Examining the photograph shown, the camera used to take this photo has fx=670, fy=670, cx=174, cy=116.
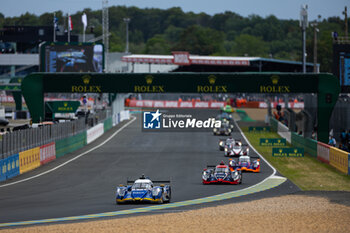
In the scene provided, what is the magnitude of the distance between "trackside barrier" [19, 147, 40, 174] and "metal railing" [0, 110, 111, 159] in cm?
28

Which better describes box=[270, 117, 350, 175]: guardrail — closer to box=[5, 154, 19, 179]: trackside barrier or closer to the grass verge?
the grass verge

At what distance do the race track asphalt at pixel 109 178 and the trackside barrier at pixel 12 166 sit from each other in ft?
1.36

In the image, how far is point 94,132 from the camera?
2441 inches

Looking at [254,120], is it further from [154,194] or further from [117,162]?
[154,194]

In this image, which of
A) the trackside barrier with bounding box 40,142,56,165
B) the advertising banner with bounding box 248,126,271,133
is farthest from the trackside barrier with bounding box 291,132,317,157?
the trackside barrier with bounding box 40,142,56,165

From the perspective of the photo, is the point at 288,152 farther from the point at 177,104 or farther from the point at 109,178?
the point at 177,104

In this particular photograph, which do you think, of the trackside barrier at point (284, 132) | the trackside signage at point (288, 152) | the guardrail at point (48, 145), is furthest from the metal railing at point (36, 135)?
the trackside barrier at point (284, 132)

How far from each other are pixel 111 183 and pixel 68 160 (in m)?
12.7

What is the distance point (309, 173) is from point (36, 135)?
16.1 meters

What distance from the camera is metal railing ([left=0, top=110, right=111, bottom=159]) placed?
34.3 m

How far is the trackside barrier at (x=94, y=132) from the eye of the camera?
58.5m

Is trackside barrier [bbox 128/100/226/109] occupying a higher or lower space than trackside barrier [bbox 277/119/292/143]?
higher

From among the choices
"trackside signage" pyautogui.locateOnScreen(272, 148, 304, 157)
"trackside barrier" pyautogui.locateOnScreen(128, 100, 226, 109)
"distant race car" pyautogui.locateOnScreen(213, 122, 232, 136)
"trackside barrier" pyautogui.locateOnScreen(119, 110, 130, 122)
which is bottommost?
"trackside signage" pyautogui.locateOnScreen(272, 148, 304, 157)

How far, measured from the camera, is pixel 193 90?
47812mm
